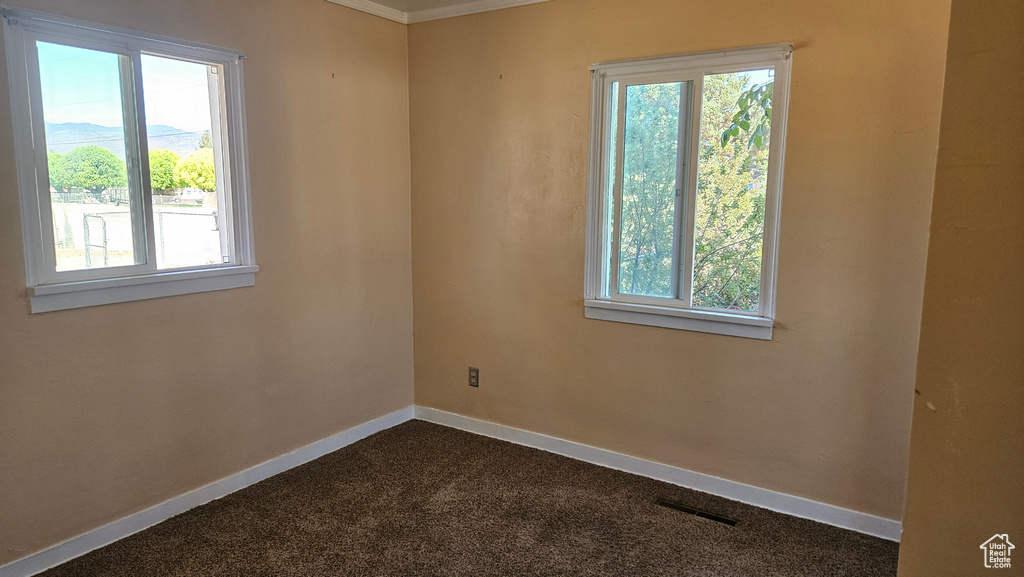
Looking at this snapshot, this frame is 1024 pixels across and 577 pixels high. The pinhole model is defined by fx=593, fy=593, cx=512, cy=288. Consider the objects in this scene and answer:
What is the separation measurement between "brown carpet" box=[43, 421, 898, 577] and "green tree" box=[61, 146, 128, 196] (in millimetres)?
1512

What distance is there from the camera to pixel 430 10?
3607 millimetres

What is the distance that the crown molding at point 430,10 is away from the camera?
335 cm

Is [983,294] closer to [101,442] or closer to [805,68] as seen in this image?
[805,68]

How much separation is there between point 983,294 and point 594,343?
2.49 m

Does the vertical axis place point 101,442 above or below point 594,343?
below

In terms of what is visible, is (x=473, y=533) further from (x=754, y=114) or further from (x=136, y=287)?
(x=754, y=114)

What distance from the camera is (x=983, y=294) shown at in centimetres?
87

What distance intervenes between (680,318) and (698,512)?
94 centimetres

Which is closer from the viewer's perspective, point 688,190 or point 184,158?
point 184,158

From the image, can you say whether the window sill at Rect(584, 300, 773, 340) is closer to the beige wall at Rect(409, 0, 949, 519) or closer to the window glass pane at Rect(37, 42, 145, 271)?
the beige wall at Rect(409, 0, 949, 519)

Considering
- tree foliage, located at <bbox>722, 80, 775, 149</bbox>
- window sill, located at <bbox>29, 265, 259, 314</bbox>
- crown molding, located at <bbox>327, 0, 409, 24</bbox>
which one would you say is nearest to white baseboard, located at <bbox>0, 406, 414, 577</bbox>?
window sill, located at <bbox>29, 265, 259, 314</bbox>

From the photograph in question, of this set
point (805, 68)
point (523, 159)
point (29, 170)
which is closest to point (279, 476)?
point (29, 170)

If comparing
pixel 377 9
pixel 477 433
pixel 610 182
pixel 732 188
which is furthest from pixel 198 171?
pixel 732 188

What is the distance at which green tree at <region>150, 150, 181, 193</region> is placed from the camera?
2617 millimetres
